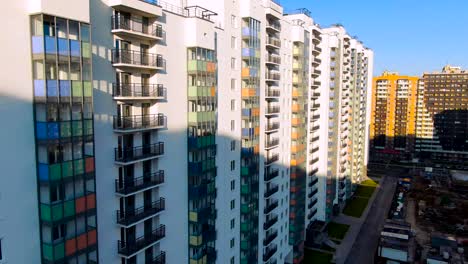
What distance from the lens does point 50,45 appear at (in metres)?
19.6

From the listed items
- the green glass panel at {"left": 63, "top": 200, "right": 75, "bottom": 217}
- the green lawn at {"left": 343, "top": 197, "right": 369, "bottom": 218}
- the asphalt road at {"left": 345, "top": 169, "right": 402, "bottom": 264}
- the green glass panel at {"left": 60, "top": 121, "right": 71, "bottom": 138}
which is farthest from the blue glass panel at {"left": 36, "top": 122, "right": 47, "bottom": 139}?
the green lawn at {"left": 343, "top": 197, "right": 369, "bottom": 218}

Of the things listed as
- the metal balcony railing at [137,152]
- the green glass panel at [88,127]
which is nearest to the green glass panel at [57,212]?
the green glass panel at [88,127]

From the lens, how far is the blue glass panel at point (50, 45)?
1947 cm

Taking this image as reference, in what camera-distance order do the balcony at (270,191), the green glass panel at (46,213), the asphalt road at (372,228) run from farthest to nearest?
the asphalt road at (372,228), the balcony at (270,191), the green glass panel at (46,213)

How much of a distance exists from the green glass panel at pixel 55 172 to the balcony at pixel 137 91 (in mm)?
6074

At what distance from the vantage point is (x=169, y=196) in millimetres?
30344

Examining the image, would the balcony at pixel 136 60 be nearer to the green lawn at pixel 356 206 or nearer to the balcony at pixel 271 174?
the balcony at pixel 271 174

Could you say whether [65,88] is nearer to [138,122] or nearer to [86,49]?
[86,49]

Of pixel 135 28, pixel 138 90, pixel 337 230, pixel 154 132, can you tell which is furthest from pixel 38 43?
pixel 337 230

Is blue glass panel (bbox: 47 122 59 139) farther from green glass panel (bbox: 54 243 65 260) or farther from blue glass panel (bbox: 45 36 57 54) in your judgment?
green glass panel (bbox: 54 243 65 260)

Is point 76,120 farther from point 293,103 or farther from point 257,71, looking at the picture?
point 293,103

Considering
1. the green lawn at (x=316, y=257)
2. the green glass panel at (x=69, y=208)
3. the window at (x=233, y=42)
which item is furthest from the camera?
the green lawn at (x=316, y=257)

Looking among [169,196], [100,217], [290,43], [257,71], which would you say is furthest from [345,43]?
[100,217]

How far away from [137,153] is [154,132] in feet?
7.61
